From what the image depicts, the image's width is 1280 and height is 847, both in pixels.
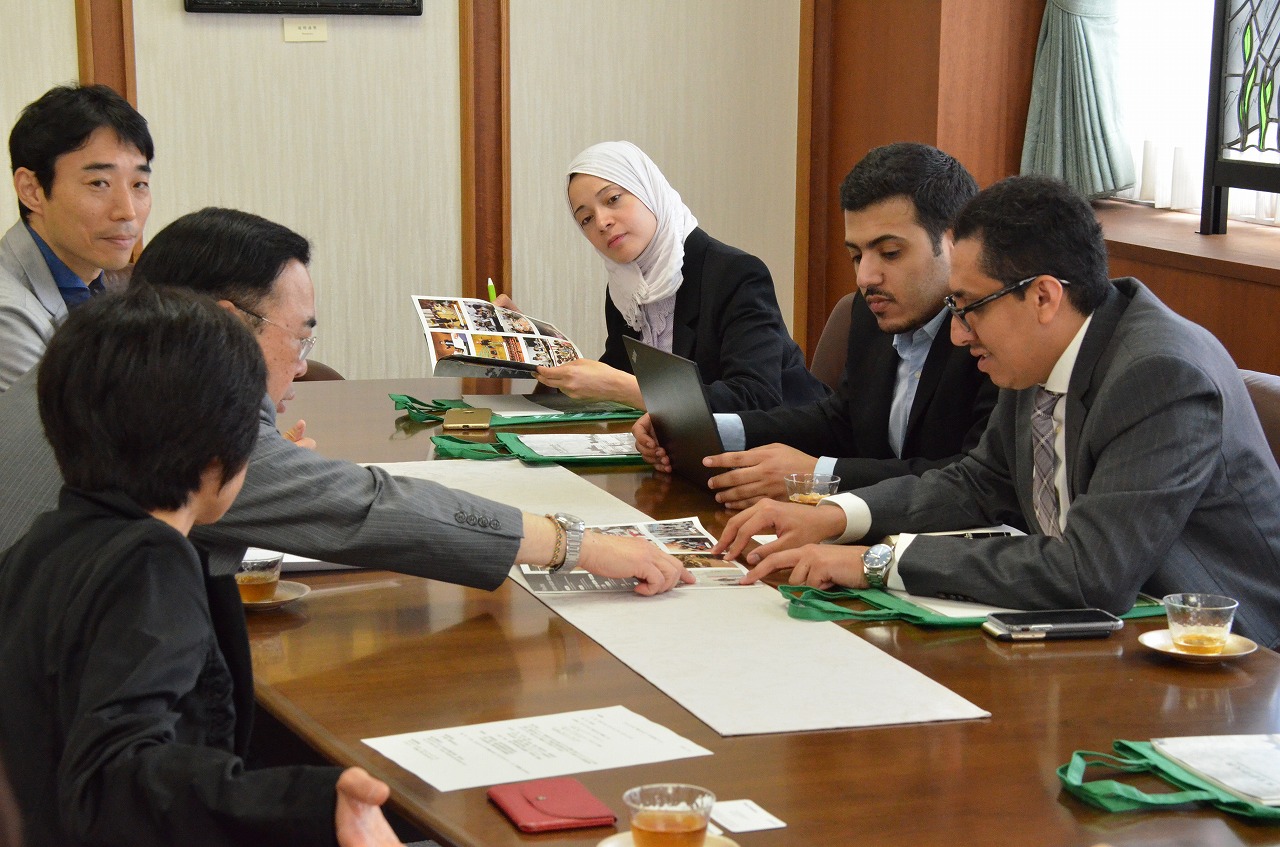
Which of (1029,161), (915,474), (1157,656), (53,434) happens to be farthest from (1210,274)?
(53,434)

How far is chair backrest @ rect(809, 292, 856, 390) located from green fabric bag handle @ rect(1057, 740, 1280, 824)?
96.7 inches

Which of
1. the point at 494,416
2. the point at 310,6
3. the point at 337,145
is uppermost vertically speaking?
the point at 310,6

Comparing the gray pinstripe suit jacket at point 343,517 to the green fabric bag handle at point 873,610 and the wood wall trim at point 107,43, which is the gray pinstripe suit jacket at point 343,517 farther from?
the wood wall trim at point 107,43

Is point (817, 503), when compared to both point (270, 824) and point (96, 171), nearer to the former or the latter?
point (270, 824)

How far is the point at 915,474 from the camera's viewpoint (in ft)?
8.75

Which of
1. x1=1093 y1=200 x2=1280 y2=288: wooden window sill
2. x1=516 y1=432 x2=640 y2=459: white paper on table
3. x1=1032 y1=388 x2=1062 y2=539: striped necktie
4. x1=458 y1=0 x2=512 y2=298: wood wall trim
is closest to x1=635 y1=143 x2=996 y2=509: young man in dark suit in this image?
x1=516 y1=432 x2=640 y2=459: white paper on table

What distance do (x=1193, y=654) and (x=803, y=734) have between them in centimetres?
54

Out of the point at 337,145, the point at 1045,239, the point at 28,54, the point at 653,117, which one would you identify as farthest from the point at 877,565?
the point at 28,54

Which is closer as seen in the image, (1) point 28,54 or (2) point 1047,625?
(2) point 1047,625

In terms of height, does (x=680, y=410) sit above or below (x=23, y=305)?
below

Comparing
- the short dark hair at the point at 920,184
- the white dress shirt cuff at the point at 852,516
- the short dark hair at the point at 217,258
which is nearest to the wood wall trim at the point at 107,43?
the short dark hair at the point at 920,184

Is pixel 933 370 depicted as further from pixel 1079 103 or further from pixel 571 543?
pixel 1079 103

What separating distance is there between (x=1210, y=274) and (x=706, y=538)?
7.20 ft

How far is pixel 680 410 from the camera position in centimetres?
269
